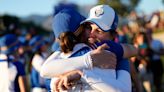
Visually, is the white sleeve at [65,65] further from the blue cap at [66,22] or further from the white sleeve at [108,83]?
the blue cap at [66,22]

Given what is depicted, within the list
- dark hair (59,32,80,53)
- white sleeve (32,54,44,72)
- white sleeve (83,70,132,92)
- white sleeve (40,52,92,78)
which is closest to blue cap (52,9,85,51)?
dark hair (59,32,80,53)

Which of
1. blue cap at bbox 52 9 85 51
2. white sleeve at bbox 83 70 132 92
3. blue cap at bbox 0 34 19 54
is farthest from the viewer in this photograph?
blue cap at bbox 0 34 19 54

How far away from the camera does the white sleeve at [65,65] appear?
9.05 feet

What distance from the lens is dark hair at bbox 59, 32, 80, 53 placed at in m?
2.78

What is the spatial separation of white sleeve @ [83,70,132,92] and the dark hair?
0.19m

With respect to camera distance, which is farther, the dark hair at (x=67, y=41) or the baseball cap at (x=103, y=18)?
the baseball cap at (x=103, y=18)

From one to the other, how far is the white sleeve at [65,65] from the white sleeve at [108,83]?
0.19 feet

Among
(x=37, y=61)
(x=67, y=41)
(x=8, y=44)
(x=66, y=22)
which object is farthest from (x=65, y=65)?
(x=37, y=61)

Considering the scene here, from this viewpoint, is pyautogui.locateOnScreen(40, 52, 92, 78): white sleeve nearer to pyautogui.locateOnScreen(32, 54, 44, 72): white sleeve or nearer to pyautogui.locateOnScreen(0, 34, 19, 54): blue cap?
pyautogui.locateOnScreen(0, 34, 19, 54): blue cap

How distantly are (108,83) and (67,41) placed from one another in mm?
344

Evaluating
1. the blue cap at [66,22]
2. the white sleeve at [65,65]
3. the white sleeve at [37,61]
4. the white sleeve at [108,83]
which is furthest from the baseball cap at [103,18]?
the white sleeve at [37,61]

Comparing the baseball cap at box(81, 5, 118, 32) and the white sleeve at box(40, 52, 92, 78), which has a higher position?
the baseball cap at box(81, 5, 118, 32)

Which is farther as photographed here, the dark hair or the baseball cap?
the baseball cap

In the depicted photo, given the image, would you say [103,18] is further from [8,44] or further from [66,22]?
[8,44]
